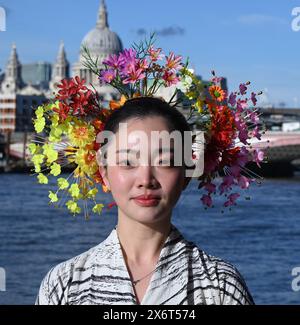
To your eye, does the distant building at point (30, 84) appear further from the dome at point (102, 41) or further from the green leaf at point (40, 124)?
the green leaf at point (40, 124)

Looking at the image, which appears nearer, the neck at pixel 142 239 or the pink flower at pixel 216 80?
the neck at pixel 142 239

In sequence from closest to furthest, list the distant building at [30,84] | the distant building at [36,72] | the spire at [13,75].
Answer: the distant building at [30,84] → the spire at [13,75] → the distant building at [36,72]

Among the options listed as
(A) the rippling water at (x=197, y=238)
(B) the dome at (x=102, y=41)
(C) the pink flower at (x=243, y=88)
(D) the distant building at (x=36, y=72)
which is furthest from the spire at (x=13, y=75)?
(C) the pink flower at (x=243, y=88)

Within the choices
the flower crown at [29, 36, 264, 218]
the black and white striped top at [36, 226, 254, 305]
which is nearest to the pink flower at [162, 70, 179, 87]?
the flower crown at [29, 36, 264, 218]

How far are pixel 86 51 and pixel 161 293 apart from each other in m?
0.54

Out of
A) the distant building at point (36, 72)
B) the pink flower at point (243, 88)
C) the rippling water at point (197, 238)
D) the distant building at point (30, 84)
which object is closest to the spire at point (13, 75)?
the distant building at point (30, 84)

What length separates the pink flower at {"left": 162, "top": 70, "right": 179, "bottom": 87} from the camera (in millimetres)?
1350

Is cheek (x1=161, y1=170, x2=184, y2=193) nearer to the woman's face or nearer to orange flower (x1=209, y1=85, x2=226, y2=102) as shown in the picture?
the woman's face

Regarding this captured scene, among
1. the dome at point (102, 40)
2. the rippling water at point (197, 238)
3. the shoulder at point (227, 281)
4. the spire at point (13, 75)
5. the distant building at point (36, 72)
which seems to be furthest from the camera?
the distant building at point (36, 72)

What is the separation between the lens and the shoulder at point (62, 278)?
109 cm

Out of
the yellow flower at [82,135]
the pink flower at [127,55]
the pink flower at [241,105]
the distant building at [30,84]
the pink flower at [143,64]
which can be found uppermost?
the distant building at [30,84]

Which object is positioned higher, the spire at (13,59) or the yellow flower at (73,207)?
the spire at (13,59)
